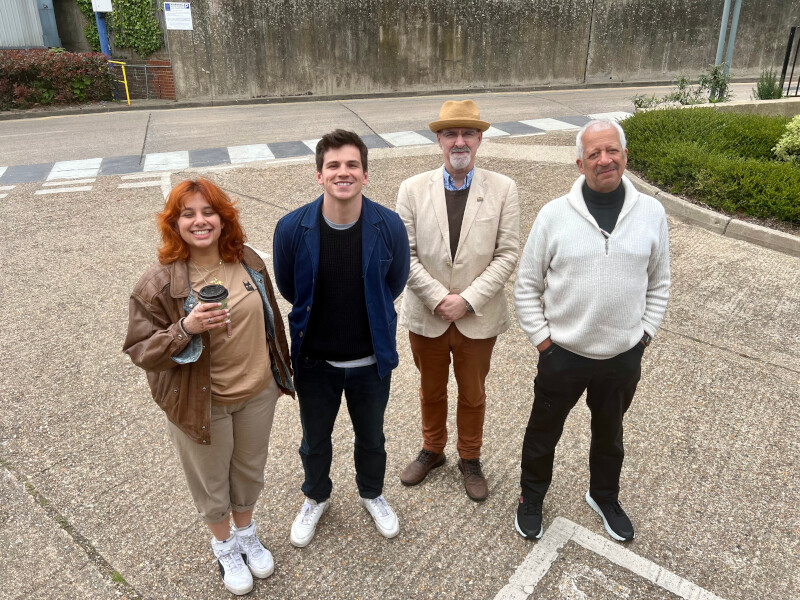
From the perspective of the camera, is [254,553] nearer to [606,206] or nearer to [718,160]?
[606,206]

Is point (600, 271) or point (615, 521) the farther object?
point (615, 521)

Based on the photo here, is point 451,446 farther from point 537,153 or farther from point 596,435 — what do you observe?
point 537,153

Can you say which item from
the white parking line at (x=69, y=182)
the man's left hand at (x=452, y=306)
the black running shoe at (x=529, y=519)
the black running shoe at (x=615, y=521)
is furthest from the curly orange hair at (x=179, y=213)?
the white parking line at (x=69, y=182)

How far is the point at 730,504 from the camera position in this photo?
11.2ft

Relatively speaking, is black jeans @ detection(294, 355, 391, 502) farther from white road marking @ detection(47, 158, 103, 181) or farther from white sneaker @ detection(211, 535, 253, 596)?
white road marking @ detection(47, 158, 103, 181)

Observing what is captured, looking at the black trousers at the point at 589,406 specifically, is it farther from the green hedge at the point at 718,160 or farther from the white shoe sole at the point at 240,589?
the green hedge at the point at 718,160

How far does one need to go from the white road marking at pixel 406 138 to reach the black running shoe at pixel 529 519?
9.60 metres

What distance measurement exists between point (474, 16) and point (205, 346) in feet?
65.2

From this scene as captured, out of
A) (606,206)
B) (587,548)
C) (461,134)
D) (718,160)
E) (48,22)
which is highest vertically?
(48,22)

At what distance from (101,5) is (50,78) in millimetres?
2590

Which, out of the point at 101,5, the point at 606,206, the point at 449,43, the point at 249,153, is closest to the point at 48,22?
the point at 101,5

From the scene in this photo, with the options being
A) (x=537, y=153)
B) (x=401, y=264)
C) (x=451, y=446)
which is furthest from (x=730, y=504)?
(x=537, y=153)

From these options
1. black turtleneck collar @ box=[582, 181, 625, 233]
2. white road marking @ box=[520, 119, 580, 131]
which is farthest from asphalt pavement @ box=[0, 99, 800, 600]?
white road marking @ box=[520, 119, 580, 131]

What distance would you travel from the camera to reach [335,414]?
315 cm
